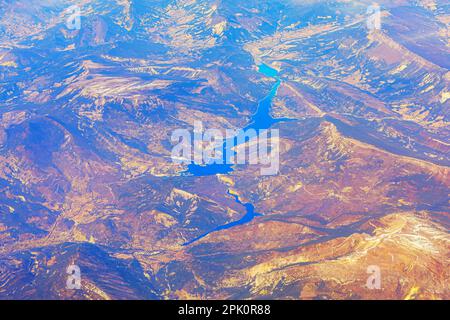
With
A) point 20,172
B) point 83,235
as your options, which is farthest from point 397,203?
point 20,172

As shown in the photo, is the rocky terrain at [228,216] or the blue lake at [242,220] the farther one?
the blue lake at [242,220]

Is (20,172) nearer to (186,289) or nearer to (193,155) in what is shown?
(193,155)

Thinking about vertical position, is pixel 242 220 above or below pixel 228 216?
below

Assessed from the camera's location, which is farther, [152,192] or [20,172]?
[20,172]

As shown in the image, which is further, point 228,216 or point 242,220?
point 228,216

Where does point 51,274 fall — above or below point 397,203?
below

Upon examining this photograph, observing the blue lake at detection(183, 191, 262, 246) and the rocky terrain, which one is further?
the blue lake at detection(183, 191, 262, 246)
